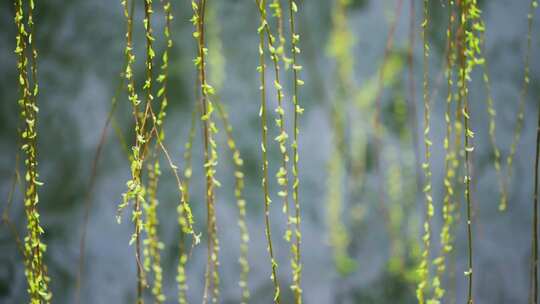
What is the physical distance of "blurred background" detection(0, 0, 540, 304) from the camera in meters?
1.59

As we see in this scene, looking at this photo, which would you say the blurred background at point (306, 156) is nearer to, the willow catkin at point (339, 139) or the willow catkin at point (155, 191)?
the willow catkin at point (339, 139)

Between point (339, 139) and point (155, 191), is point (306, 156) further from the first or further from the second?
point (155, 191)

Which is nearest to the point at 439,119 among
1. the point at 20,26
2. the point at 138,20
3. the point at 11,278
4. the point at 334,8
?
the point at 334,8

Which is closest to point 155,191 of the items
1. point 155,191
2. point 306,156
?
point 155,191

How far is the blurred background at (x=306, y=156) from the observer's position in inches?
62.4

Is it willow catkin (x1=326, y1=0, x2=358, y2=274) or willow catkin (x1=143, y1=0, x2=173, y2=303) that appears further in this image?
willow catkin (x1=326, y1=0, x2=358, y2=274)

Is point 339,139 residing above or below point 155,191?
above

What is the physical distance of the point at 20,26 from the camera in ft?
2.85

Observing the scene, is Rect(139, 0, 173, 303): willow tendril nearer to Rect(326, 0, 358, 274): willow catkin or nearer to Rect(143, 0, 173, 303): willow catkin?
Rect(143, 0, 173, 303): willow catkin

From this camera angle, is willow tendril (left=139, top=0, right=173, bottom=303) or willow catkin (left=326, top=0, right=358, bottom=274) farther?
willow catkin (left=326, top=0, right=358, bottom=274)

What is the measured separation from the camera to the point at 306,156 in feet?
5.32

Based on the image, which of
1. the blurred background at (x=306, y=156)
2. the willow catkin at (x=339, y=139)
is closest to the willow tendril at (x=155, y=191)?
the blurred background at (x=306, y=156)

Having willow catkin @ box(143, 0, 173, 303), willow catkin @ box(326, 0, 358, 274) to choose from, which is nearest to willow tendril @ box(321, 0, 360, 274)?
willow catkin @ box(326, 0, 358, 274)

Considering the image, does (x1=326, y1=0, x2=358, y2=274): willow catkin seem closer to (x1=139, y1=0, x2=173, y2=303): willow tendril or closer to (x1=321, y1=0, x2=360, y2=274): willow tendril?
(x1=321, y1=0, x2=360, y2=274): willow tendril
